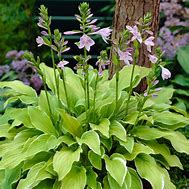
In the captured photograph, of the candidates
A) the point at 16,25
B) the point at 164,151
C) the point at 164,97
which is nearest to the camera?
the point at 164,151

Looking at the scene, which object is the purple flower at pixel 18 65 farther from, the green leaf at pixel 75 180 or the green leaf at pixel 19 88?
the green leaf at pixel 75 180

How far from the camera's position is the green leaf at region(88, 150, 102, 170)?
2.89 metres

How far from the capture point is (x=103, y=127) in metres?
2.98

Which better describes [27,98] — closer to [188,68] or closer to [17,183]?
[17,183]

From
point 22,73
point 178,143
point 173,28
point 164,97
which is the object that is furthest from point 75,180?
point 173,28

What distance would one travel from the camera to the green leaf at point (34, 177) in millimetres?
2844

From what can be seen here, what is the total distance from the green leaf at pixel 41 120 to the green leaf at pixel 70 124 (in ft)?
0.42

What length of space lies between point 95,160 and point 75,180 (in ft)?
0.54

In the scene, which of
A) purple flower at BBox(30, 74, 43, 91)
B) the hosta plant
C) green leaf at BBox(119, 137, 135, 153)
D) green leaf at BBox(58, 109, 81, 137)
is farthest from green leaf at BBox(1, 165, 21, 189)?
purple flower at BBox(30, 74, 43, 91)

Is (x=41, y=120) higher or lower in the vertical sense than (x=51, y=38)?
lower

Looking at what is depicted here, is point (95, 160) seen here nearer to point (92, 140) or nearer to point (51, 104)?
point (92, 140)

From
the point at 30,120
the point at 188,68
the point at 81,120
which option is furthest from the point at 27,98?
the point at 188,68

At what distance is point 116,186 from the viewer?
2840 millimetres

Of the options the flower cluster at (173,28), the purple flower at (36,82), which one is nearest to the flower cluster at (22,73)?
the purple flower at (36,82)
